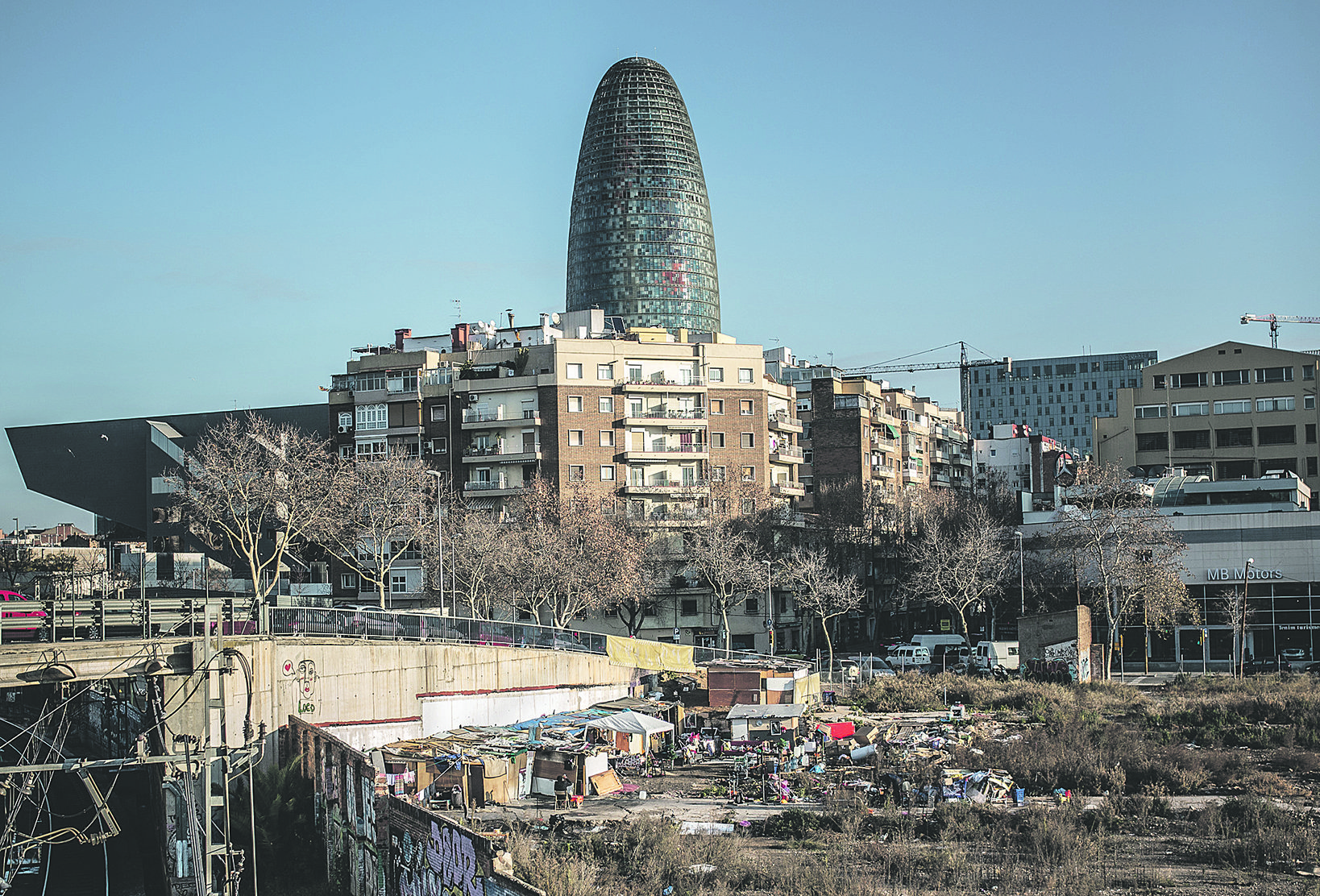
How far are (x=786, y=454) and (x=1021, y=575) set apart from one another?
26.1 meters

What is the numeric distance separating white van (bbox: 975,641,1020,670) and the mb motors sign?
1094cm

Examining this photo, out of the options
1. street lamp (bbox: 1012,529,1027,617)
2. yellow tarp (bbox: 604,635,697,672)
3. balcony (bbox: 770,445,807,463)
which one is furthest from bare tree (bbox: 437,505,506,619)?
balcony (bbox: 770,445,807,463)

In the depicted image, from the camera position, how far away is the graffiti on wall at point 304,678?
32719 millimetres

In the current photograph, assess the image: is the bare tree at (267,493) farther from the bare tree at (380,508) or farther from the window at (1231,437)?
the window at (1231,437)

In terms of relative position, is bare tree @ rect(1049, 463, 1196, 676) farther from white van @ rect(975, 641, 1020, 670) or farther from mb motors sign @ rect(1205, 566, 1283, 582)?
white van @ rect(975, 641, 1020, 670)

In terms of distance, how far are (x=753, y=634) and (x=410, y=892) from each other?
6555cm

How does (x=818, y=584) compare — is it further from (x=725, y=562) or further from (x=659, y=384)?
(x=659, y=384)

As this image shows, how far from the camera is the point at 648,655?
51.0 m

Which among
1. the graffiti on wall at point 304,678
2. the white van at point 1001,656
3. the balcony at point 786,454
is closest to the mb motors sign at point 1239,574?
the white van at point 1001,656

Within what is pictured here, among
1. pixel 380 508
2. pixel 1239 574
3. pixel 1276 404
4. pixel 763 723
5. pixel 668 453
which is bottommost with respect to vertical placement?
pixel 763 723

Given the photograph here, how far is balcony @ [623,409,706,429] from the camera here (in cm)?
8781

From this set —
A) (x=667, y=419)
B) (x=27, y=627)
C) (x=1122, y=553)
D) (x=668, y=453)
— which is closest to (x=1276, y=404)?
(x=1122, y=553)

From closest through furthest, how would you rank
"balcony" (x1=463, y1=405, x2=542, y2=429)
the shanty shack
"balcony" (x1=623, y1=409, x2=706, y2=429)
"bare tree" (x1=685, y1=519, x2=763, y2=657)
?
1. the shanty shack
2. "bare tree" (x1=685, y1=519, x2=763, y2=657)
3. "balcony" (x1=463, y1=405, x2=542, y2=429)
4. "balcony" (x1=623, y1=409, x2=706, y2=429)

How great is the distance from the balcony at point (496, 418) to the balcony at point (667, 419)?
6.37m
